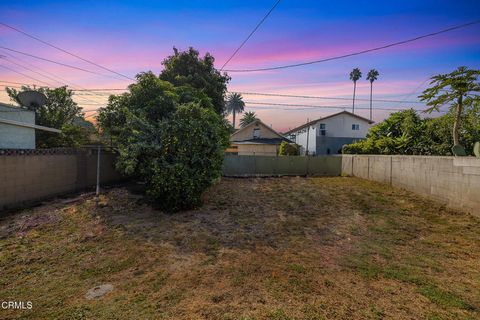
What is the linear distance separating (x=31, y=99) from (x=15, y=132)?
171 centimetres

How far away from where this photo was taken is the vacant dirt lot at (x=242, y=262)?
10.2 ft

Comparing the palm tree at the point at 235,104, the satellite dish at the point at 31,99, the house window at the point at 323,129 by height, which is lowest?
the satellite dish at the point at 31,99

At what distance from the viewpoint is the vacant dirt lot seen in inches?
122

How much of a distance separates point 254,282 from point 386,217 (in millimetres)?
5397

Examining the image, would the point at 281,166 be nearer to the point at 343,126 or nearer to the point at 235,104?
the point at 343,126

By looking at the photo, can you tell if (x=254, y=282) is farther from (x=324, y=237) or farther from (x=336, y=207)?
(x=336, y=207)

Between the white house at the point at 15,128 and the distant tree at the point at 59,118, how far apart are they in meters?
0.90

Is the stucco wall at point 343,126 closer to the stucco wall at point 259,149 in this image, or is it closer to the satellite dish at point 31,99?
the stucco wall at point 259,149

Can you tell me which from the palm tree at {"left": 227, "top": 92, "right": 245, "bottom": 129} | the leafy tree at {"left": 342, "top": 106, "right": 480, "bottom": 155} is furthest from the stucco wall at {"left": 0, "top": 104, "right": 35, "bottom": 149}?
the palm tree at {"left": 227, "top": 92, "right": 245, "bottom": 129}

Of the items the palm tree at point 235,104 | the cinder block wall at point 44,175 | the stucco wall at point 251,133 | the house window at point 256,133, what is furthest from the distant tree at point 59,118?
the palm tree at point 235,104

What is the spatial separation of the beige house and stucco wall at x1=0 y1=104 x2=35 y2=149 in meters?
19.1

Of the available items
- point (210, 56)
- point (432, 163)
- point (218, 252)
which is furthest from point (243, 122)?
point (218, 252)

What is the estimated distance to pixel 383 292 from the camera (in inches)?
135

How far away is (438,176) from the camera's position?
26.7 feet
